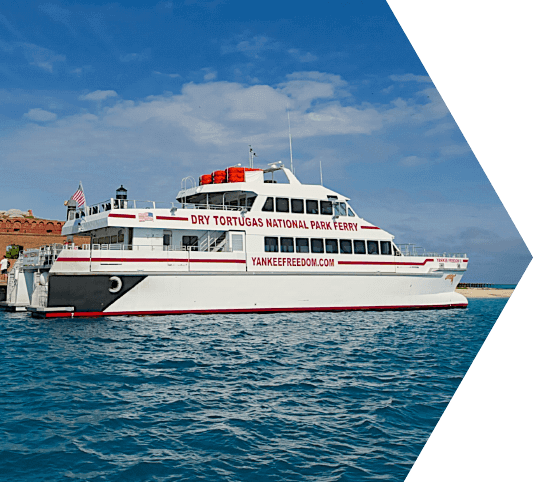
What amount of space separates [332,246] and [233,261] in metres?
5.55

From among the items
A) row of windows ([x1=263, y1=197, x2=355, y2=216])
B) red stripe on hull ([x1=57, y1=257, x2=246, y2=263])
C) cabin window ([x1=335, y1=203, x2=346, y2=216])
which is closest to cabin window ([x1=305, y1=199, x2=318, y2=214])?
row of windows ([x1=263, y1=197, x2=355, y2=216])

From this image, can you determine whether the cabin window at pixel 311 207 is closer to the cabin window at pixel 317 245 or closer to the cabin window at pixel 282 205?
the cabin window at pixel 282 205

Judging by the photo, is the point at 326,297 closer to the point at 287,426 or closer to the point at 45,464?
the point at 287,426

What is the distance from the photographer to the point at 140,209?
21.1m

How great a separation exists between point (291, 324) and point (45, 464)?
13591 mm

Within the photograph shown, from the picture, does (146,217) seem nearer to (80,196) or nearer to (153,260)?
(153,260)

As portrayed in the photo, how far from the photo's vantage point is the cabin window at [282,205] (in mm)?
23828

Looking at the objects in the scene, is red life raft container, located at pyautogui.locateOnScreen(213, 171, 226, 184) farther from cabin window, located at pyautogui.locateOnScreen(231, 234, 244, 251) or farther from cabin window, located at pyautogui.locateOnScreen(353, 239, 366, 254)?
cabin window, located at pyautogui.locateOnScreen(353, 239, 366, 254)

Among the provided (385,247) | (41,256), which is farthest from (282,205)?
(41,256)

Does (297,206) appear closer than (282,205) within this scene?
No

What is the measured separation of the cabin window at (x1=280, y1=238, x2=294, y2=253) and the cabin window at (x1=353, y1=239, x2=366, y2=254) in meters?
3.62

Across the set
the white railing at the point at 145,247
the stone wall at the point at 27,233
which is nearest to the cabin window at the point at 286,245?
the white railing at the point at 145,247

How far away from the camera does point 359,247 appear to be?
2497 cm

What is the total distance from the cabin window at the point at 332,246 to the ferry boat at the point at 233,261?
0.05m
